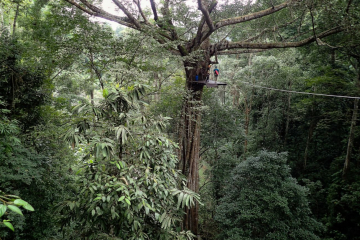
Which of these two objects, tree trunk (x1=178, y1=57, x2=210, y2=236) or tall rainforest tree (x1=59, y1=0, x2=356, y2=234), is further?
tree trunk (x1=178, y1=57, x2=210, y2=236)

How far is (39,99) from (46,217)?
2260 mm

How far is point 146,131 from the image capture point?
7.14ft

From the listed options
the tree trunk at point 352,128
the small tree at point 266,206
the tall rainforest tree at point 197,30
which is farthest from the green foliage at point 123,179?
the tree trunk at point 352,128

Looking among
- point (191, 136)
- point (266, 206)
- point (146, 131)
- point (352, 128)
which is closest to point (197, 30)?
point (191, 136)

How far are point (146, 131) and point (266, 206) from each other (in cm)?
398

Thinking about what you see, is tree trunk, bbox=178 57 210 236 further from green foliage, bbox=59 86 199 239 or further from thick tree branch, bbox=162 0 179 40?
green foliage, bbox=59 86 199 239

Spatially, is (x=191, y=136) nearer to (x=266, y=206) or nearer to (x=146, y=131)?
(x=266, y=206)

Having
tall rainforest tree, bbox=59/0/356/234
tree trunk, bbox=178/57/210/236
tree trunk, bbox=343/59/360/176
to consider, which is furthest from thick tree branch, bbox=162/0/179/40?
tree trunk, bbox=343/59/360/176

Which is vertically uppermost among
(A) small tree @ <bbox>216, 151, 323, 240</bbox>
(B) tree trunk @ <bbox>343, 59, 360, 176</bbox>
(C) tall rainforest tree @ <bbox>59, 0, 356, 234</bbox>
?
(C) tall rainforest tree @ <bbox>59, 0, 356, 234</bbox>

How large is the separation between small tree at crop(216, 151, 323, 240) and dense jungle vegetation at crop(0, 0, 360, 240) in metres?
0.03

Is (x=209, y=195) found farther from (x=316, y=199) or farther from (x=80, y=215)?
(x=80, y=215)

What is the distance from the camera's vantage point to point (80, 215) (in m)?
1.88

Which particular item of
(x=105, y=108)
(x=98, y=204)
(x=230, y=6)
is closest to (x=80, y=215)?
(x=98, y=204)

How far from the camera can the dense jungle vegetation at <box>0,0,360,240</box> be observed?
195cm
